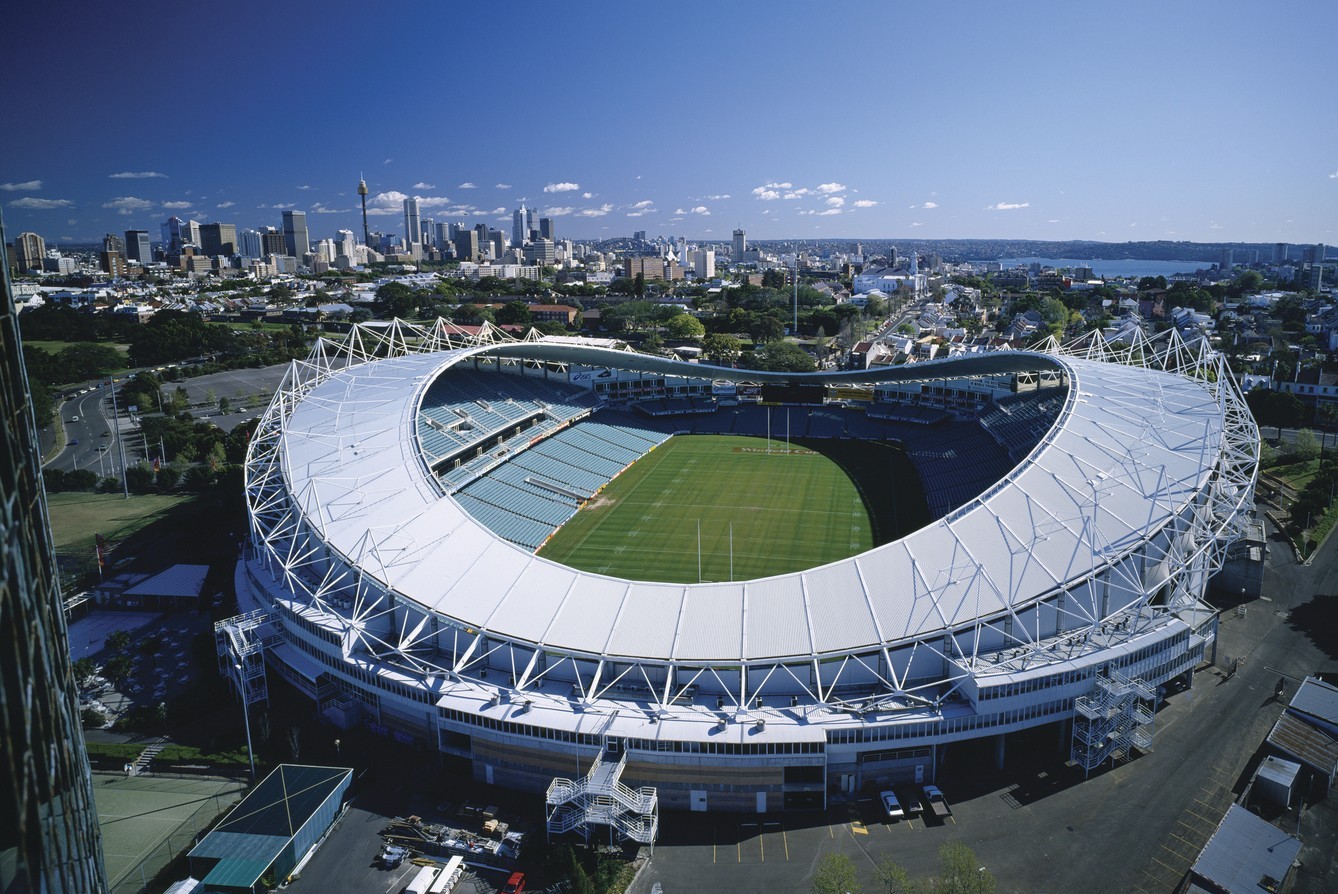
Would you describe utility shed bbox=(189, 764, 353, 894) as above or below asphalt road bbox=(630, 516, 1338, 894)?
above

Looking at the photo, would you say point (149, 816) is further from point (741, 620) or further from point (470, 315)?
point (470, 315)

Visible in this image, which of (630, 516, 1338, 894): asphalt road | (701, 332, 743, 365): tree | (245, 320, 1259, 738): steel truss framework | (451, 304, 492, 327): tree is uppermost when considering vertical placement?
(451, 304, 492, 327): tree

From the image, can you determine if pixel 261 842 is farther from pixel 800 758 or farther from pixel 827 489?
pixel 827 489

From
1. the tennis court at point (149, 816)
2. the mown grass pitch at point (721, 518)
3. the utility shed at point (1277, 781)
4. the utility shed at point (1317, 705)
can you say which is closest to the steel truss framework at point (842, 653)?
the utility shed at point (1317, 705)

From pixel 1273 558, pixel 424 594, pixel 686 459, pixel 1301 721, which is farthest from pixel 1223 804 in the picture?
pixel 686 459

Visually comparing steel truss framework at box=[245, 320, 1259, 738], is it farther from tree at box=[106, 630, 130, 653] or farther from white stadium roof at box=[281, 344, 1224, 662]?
tree at box=[106, 630, 130, 653]

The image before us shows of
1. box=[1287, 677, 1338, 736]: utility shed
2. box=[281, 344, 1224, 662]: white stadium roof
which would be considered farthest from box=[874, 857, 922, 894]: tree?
box=[1287, 677, 1338, 736]: utility shed

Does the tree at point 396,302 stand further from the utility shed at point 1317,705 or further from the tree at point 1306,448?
the utility shed at point 1317,705
